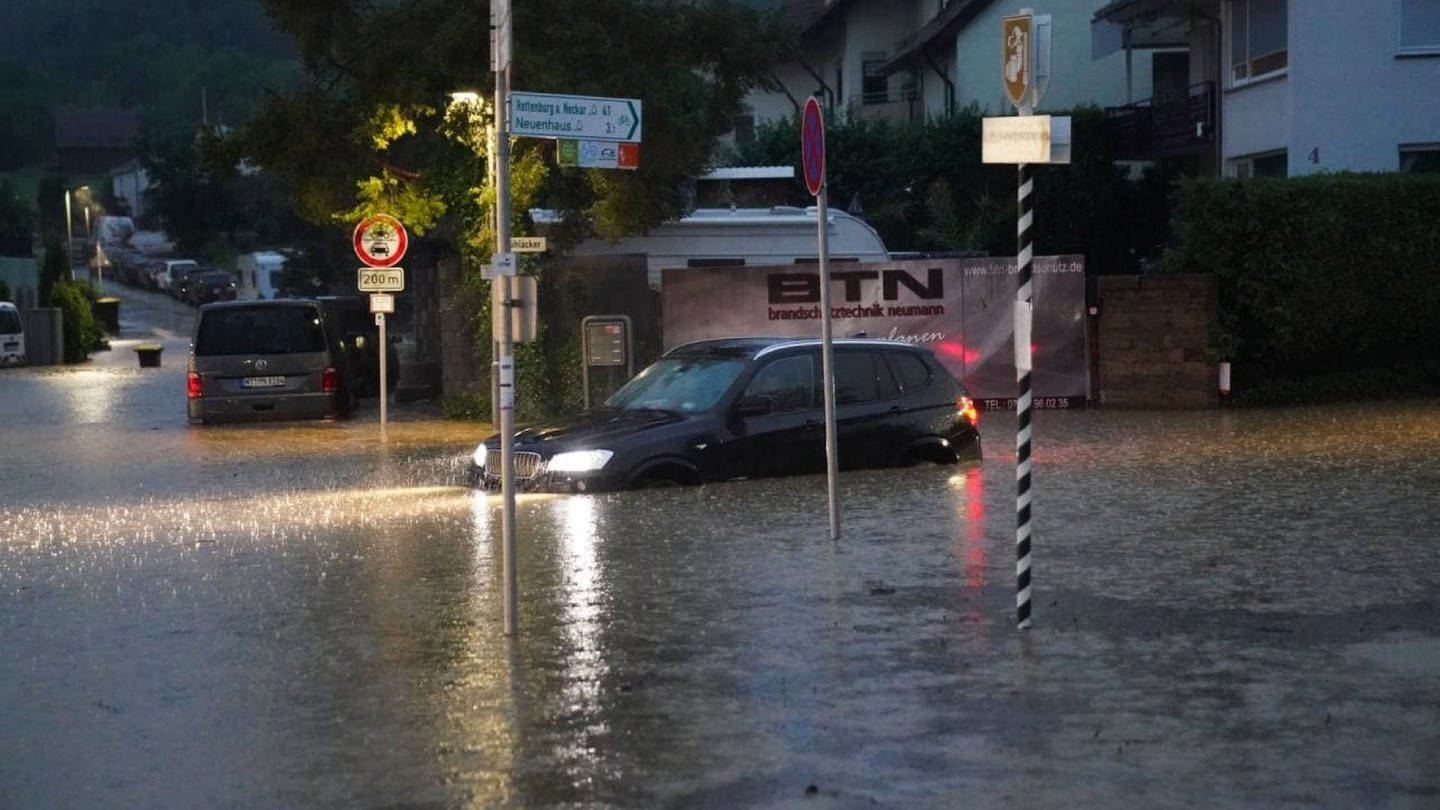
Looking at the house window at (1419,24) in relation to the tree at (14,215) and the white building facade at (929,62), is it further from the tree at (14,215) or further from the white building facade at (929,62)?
the tree at (14,215)

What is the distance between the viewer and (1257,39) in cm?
3152

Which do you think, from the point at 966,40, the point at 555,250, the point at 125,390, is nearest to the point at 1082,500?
the point at 555,250

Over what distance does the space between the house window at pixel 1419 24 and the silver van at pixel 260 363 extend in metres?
17.0

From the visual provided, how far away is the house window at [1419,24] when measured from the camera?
29.2 meters

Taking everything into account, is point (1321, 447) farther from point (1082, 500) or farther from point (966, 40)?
point (966, 40)

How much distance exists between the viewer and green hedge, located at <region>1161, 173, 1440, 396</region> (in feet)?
77.2

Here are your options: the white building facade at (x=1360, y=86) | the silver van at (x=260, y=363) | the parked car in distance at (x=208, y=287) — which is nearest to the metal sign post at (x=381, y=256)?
the silver van at (x=260, y=363)

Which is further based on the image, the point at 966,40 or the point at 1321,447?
the point at 966,40

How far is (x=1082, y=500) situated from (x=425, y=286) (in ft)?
58.7

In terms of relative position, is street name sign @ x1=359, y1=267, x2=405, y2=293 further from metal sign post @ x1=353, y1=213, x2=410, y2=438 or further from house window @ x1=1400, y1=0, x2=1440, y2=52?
house window @ x1=1400, y1=0, x2=1440, y2=52

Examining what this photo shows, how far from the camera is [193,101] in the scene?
484 ft

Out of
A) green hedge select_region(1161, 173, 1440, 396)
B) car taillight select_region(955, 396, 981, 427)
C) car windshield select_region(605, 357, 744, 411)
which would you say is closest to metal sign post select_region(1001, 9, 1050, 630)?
car windshield select_region(605, 357, 744, 411)

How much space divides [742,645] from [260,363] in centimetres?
1640

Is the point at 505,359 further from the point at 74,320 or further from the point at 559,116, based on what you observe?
the point at 74,320
